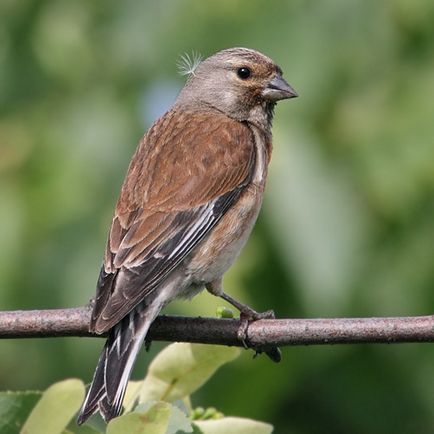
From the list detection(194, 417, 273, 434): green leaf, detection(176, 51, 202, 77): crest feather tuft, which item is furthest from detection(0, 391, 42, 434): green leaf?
detection(176, 51, 202, 77): crest feather tuft

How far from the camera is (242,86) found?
5582 mm

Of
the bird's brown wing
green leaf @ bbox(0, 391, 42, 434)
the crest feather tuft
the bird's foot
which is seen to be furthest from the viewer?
the crest feather tuft

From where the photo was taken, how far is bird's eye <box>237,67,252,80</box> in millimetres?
5570

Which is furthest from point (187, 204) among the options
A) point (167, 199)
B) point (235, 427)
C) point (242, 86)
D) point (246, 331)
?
point (235, 427)

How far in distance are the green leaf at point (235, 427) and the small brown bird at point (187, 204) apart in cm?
45

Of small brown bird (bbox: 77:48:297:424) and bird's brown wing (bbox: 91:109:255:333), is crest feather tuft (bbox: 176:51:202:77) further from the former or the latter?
bird's brown wing (bbox: 91:109:255:333)

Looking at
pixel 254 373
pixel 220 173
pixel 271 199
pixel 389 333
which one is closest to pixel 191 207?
pixel 220 173

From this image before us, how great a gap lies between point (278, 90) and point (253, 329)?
188 cm

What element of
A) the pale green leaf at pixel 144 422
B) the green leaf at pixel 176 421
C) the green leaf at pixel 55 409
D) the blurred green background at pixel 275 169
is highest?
the pale green leaf at pixel 144 422

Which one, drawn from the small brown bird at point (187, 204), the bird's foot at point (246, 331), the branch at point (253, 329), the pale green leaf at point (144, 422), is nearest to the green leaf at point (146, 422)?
the pale green leaf at point (144, 422)

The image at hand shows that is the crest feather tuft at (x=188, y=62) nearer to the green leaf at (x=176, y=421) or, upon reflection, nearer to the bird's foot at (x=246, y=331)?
the bird's foot at (x=246, y=331)

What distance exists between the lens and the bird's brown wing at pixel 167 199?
427 centimetres

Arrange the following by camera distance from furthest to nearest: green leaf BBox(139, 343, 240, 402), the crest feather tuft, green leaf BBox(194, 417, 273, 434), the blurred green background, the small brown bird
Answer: the crest feather tuft → the blurred green background → the small brown bird → green leaf BBox(139, 343, 240, 402) → green leaf BBox(194, 417, 273, 434)

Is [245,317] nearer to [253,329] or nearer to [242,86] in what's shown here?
[253,329]
